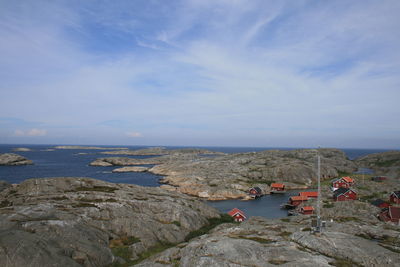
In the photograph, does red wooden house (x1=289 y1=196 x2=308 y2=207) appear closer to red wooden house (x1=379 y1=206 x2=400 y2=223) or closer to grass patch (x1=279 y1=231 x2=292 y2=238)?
red wooden house (x1=379 y1=206 x2=400 y2=223)

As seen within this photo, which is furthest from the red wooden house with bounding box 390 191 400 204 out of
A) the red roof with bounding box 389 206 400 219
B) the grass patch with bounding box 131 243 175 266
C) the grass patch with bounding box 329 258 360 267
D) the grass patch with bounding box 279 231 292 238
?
the grass patch with bounding box 131 243 175 266

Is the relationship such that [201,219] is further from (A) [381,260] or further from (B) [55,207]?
(A) [381,260]

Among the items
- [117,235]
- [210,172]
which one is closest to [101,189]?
[117,235]

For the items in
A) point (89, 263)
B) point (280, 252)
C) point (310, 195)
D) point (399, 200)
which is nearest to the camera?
point (280, 252)

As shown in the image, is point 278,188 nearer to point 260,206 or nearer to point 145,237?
point 260,206

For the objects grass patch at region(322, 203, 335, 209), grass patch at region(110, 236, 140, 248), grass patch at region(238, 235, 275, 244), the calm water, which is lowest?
the calm water

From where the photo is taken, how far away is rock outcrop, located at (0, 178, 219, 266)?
27.6 metres

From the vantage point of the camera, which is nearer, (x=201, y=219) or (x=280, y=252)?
(x=280, y=252)

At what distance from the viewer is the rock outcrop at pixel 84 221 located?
27562mm

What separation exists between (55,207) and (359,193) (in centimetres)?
9638

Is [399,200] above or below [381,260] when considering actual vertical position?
below

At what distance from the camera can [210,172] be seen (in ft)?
436

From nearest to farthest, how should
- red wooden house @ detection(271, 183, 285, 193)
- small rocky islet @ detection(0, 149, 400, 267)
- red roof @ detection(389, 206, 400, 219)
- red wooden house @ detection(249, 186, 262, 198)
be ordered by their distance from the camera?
small rocky islet @ detection(0, 149, 400, 267) → red roof @ detection(389, 206, 400, 219) → red wooden house @ detection(249, 186, 262, 198) → red wooden house @ detection(271, 183, 285, 193)

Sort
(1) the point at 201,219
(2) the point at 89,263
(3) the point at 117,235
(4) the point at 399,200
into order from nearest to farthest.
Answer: (2) the point at 89,263 < (3) the point at 117,235 < (1) the point at 201,219 < (4) the point at 399,200
